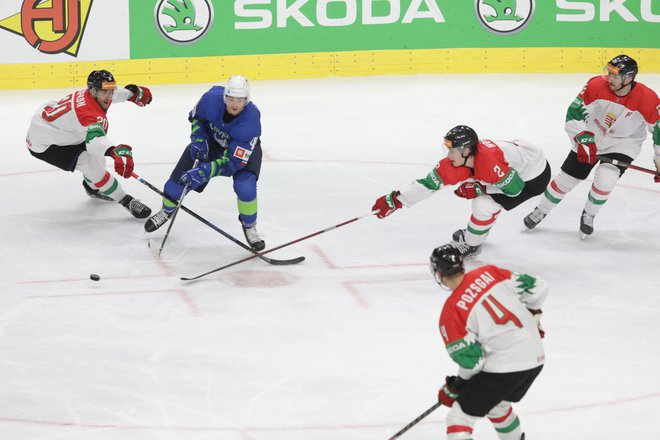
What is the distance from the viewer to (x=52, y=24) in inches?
400

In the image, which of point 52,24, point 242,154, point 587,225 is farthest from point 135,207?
point 52,24

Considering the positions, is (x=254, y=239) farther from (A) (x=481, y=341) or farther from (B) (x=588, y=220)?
(A) (x=481, y=341)

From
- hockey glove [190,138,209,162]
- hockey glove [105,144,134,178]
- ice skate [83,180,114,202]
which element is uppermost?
hockey glove [190,138,209,162]

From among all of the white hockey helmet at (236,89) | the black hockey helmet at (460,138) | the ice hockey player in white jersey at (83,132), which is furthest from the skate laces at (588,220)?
the ice hockey player in white jersey at (83,132)

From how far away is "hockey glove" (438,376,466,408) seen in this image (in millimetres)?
3166

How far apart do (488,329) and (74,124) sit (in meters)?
3.77

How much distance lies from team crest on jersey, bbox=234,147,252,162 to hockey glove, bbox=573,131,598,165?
1.81 m

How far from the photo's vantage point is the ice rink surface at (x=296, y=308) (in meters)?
3.77

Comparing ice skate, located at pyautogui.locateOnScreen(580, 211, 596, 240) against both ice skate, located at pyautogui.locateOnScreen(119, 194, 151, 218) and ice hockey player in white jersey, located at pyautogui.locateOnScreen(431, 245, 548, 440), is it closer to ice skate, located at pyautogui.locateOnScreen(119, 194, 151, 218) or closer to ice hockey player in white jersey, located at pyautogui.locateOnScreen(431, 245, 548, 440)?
ice skate, located at pyautogui.locateOnScreen(119, 194, 151, 218)

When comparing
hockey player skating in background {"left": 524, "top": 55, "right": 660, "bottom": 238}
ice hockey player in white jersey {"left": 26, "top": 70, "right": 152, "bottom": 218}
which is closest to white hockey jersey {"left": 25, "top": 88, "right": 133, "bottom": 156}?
ice hockey player in white jersey {"left": 26, "top": 70, "right": 152, "bottom": 218}

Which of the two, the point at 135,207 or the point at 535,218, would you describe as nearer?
→ the point at 535,218

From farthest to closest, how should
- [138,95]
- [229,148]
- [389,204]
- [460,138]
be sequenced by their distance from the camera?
[138,95] → [229,148] → [389,204] → [460,138]

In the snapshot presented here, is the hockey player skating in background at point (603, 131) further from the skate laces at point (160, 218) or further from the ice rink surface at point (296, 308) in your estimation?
the skate laces at point (160, 218)

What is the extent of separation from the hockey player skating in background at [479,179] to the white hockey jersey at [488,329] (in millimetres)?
1920
